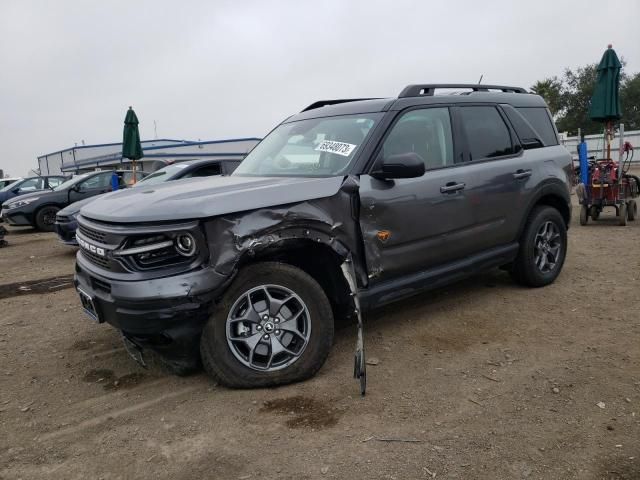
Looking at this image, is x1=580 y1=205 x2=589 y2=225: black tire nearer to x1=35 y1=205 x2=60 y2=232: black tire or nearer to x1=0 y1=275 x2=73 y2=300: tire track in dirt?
x1=0 y1=275 x2=73 y2=300: tire track in dirt

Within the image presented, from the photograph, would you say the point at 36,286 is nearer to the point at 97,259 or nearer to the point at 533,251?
the point at 97,259

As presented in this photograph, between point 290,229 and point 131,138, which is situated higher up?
point 131,138

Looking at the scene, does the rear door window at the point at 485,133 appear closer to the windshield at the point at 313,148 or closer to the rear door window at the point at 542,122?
the rear door window at the point at 542,122

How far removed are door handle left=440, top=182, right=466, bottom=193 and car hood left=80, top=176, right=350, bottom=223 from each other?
38.4 inches

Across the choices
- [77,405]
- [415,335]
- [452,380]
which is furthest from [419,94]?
[77,405]

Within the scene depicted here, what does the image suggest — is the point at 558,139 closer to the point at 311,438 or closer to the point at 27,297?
the point at 311,438

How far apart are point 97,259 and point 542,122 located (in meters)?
4.41

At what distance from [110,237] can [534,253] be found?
3903 mm

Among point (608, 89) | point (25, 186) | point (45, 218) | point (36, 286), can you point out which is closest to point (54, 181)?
point (25, 186)

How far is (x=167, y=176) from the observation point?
8375mm

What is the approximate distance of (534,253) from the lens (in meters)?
5.05

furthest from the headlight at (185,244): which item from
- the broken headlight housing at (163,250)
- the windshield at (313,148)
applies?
the windshield at (313,148)

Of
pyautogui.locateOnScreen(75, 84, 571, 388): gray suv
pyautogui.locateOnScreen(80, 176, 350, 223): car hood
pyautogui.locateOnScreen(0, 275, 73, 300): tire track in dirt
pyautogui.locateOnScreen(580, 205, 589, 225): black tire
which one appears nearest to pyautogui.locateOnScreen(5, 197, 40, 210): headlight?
pyautogui.locateOnScreen(0, 275, 73, 300): tire track in dirt

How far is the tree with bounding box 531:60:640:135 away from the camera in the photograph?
4281cm
